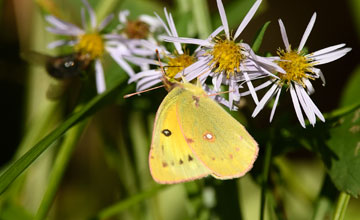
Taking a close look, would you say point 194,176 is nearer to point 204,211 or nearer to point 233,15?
point 204,211

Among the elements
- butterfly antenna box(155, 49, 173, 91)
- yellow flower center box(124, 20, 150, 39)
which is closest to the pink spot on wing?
butterfly antenna box(155, 49, 173, 91)

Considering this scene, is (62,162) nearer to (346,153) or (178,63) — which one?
(178,63)

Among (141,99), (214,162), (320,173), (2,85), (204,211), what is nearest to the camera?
(214,162)

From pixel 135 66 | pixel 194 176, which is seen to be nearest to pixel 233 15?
pixel 135 66

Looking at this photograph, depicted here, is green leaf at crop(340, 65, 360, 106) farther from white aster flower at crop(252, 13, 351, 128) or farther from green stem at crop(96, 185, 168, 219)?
green stem at crop(96, 185, 168, 219)

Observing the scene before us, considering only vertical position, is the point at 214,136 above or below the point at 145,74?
below

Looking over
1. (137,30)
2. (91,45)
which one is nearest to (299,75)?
(137,30)

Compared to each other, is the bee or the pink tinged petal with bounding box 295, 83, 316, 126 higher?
the bee
